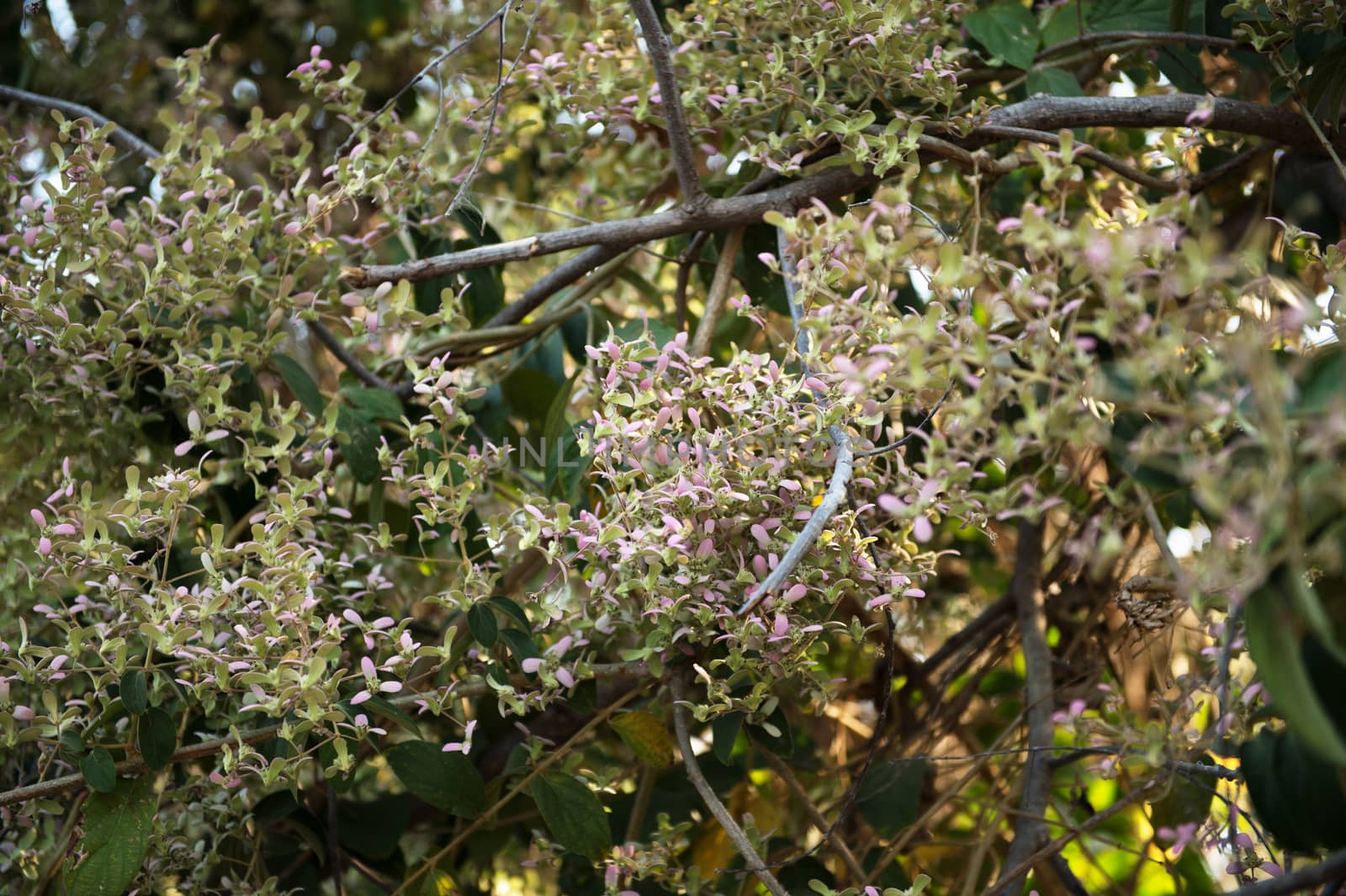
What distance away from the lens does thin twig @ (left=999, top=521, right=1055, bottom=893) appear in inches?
29.0

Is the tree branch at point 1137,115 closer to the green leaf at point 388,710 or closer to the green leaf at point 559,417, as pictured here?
the green leaf at point 559,417

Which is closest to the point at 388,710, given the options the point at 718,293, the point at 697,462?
the point at 697,462

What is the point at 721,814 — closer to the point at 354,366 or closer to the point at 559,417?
the point at 559,417

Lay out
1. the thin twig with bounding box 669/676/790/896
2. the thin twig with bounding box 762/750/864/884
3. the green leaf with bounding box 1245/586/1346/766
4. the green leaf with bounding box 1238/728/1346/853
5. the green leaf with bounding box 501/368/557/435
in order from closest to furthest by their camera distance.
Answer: the green leaf with bounding box 1245/586/1346/766 < the green leaf with bounding box 1238/728/1346/853 < the thin twig with bounding box 669/676/790/896 < the thin twig with bounding box 762/750/864/884 < the green leaf with bounding box 501/368/557/435

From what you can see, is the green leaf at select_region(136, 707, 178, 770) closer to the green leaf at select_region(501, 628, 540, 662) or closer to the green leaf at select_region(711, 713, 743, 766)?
the green leaf at select_region(501, 628, 540, 662)

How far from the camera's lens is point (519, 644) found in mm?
638

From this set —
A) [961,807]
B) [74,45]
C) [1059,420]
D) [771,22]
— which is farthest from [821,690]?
[74,45]

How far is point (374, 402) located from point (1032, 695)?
1.82 feet

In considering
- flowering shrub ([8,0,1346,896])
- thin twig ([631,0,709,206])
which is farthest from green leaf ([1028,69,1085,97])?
thin twig ([631,0,709,206])

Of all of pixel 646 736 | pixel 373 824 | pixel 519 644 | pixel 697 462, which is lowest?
pixel 373 824

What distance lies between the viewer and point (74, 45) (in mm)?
1238

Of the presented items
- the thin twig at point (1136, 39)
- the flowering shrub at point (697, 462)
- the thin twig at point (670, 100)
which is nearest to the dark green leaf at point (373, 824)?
the flowering shrub at point (697, 462)

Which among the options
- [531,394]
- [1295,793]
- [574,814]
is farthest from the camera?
[531,394]

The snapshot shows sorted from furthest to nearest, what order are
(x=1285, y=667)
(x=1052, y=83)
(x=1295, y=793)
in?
(x=1052, y=83)
(x=1295, y=793)
(x=1285, y=667)
